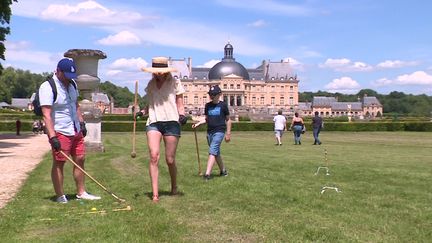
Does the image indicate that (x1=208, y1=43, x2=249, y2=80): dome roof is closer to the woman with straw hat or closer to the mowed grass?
the mowed grass

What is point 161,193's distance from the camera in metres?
7.80

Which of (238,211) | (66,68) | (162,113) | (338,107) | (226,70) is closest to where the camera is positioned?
(238,211)

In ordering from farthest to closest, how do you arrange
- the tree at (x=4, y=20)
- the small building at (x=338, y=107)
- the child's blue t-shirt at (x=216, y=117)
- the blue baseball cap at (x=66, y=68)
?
1. the small building at (x=338, y=107)
2. the tree at (x=4, y=20)
3. the child's blue t-shirt at (x=216, y=117)
4. the blue baseball cap at (x=66, y=68)

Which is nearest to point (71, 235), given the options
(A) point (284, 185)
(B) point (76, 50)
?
(A) point (284, 185)

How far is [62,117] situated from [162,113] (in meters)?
1.29

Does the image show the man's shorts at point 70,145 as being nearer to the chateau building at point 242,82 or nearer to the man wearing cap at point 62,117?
the man wearing cap at point 62,117

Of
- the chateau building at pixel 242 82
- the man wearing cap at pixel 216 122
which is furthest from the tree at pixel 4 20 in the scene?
the chateau building at pixel 242 82

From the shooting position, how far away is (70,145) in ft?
22.9

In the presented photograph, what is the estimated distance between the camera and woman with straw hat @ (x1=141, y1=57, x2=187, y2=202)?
718 centimetres

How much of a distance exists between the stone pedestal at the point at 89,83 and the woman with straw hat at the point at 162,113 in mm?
9319

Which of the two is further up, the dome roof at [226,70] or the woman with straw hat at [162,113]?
A: the dome roof at [226,70]

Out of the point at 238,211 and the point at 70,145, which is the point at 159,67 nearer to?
the point at 70,145

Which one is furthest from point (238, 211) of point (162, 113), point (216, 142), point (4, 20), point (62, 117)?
point (4, 20)

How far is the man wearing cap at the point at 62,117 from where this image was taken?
6.69 meters
